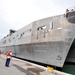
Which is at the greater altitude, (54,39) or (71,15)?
(71,15)

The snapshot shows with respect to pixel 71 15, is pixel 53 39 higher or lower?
lower

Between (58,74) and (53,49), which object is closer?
(58,74)

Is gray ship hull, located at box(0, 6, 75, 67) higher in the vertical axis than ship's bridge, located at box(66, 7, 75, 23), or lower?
lower

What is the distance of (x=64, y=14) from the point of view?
1480 centimetres

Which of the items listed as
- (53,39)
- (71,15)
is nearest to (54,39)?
(53,39)

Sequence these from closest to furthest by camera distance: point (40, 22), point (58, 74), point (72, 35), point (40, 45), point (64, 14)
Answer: point (58, 74) < point (72, 35) < point (64, 14) < point (40, 45) < point (40, 22)

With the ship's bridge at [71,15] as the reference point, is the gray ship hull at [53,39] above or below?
below

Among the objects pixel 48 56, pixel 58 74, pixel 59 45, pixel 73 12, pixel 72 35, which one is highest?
pixel 73 12

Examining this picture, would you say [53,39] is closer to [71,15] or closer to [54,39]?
[54,39]

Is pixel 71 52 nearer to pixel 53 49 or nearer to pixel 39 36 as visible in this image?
pixel 53 49

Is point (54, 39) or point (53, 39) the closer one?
point (54, 39)

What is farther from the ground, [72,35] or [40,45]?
[72,35]

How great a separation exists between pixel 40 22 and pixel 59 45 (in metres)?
4.90

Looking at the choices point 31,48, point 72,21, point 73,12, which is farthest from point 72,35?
point 31,48
